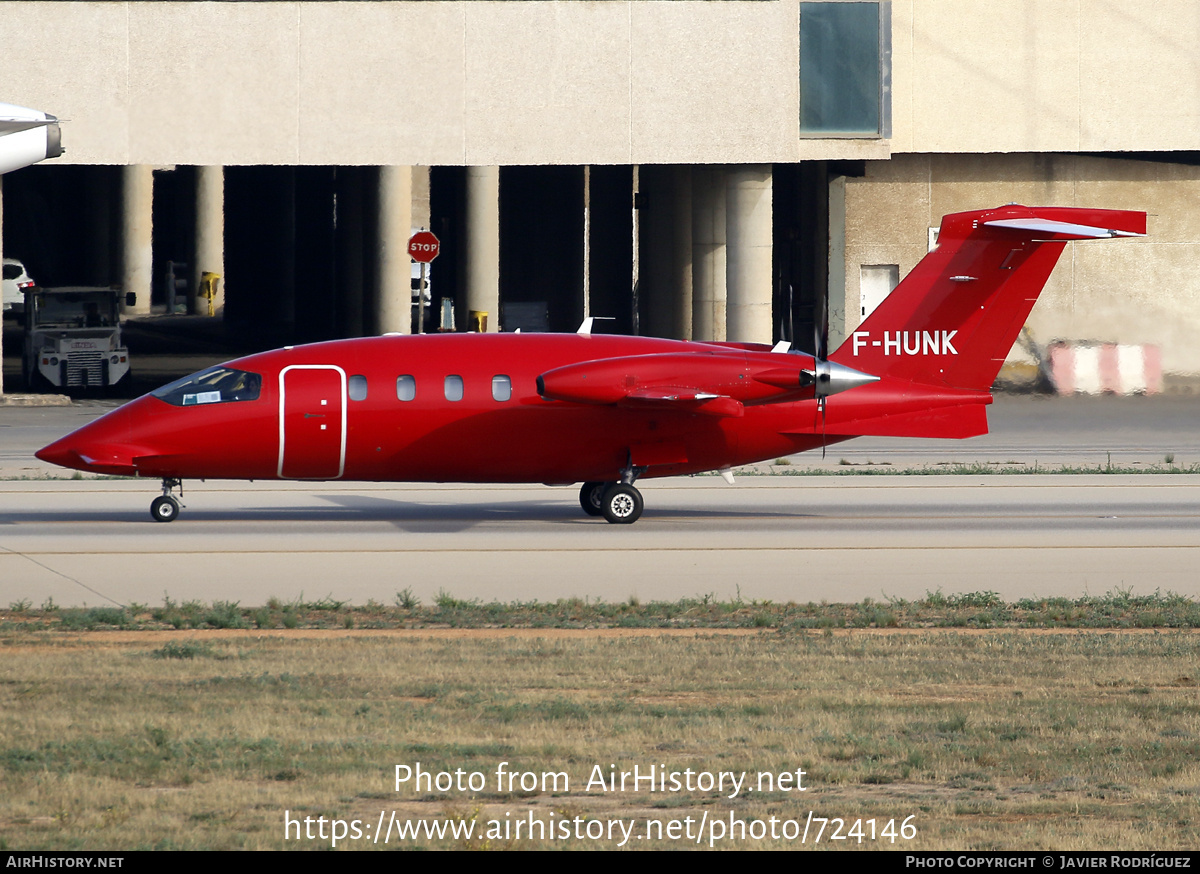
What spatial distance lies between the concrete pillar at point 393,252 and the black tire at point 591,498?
16831mm

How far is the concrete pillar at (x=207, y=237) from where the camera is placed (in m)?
79.9

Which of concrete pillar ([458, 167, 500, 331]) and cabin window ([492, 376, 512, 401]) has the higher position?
concrete pillar ([458, 167, 500, 331])

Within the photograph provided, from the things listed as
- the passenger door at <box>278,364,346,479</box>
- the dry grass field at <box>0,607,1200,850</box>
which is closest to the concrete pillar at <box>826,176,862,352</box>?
the passenger door at <box>278,364,346,479</box>

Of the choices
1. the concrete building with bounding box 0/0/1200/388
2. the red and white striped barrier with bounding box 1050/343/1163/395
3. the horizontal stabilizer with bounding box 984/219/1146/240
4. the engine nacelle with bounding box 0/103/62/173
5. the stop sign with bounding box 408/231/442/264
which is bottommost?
the red and white striped barrier with bounding box 1050/343/1163/395

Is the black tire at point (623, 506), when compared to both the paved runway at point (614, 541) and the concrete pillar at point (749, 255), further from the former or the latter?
the concrete pillar at point (749, 255)

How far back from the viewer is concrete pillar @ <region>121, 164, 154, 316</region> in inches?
2936

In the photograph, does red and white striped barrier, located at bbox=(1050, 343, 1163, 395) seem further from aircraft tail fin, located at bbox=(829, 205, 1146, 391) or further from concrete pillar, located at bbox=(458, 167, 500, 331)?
aircraft tail fin, located at bbox=(829, 205, 1146, 391)

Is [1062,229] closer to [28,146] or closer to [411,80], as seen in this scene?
[28,146]

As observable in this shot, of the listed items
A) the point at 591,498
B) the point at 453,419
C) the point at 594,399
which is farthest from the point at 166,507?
the point at 594,399

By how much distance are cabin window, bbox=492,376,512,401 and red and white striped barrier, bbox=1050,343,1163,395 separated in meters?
21.4

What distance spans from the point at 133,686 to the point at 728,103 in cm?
2971

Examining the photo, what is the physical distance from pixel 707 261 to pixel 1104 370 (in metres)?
12.6

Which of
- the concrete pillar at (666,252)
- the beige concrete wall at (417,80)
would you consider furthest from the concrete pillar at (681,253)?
the beige concrete wall at (417,80)

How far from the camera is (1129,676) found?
1365 cm
